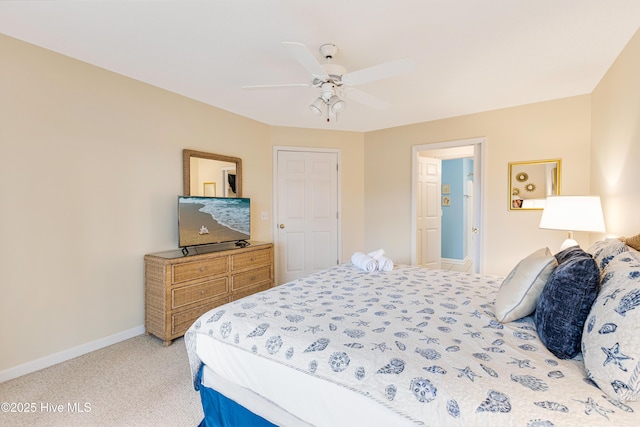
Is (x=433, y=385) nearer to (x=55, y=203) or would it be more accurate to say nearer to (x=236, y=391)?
(x=236, y=391)

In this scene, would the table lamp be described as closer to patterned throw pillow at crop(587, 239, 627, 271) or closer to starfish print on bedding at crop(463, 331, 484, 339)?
patterned throw pillow at crop(587, 239, 627, 271)

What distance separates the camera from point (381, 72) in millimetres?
1865

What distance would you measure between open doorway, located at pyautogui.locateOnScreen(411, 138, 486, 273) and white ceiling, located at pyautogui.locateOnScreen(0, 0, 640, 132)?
3.70ft

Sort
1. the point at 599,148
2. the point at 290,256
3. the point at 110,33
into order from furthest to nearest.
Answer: the point at 290,256
the point at 599,148
the point at 110,33

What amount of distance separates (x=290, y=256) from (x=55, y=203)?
272 centimetres

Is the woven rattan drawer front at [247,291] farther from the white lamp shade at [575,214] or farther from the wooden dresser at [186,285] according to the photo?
the white lamp shade at [575,214]

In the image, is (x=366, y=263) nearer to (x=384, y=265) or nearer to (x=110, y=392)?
(x=384, y=265)

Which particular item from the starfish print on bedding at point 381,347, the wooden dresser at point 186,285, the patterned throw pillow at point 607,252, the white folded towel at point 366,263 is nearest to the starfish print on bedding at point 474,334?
the starfish print on bedding at point 381,347

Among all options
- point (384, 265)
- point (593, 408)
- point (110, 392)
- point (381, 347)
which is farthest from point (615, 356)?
point (110, 392)

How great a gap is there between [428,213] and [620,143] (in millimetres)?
2566

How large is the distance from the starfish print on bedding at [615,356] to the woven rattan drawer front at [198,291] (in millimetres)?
2783

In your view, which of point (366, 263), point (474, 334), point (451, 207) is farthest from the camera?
point (451, 207)

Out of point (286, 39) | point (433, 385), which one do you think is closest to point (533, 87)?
point (286, 39)

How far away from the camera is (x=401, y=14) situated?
5.84ft
